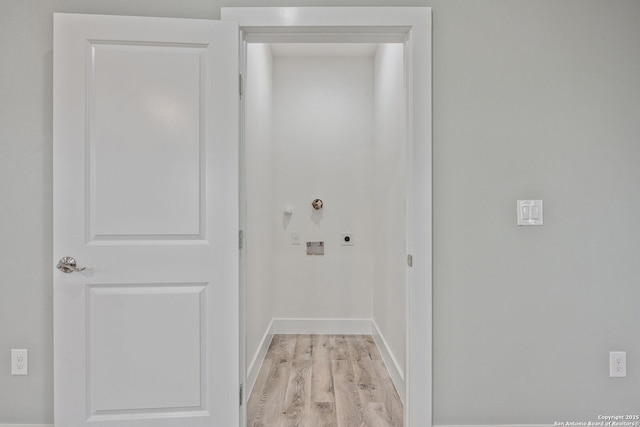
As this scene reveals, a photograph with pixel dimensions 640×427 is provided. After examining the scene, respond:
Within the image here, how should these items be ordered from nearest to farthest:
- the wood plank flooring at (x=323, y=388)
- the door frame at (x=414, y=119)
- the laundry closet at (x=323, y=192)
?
the door frame at (x=414, y=119) < the wood plank flooring at (x=323, y=388) < the laundry closet at (x=323, y=192)

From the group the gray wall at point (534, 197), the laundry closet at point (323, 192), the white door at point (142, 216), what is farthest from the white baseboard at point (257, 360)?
the gray wall at point (534, 197)

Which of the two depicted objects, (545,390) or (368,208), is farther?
(368,208)

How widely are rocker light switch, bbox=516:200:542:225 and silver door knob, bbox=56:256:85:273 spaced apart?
6.73 ft

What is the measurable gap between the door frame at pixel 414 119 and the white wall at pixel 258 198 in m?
0.61

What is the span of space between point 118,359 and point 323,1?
1929mm

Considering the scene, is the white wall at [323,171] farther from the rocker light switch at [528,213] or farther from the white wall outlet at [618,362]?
the white wall outlet at [618,362]

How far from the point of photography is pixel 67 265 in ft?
5.82

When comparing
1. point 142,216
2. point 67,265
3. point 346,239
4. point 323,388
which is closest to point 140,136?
point 142,216

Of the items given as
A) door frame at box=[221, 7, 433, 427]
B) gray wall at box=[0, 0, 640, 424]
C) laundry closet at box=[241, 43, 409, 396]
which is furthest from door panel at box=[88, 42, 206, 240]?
laundry closet at box=[241, 43, 409, 396]

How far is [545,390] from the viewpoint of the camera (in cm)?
193

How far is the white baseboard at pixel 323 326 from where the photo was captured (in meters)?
3.90

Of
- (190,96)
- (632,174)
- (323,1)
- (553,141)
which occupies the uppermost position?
(323,1)

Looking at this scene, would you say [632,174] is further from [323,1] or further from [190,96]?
[190,96]

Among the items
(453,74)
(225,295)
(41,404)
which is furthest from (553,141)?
(41,404)
